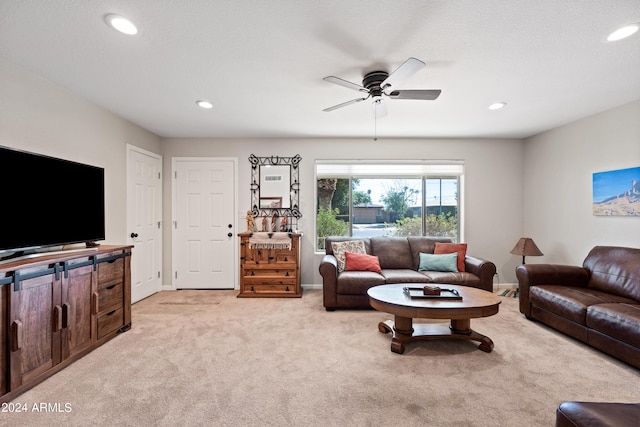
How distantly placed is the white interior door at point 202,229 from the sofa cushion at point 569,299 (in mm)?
4051

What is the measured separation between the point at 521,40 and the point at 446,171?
2.96 m

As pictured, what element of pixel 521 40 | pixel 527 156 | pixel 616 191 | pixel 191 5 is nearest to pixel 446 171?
pixel 527 156

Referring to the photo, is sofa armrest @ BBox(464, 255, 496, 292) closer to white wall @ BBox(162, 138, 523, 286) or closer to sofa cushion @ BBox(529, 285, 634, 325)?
sofa cushion @ BBox(529, 285, 634, 325)

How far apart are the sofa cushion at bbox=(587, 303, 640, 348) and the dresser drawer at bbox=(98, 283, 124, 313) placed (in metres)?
4.37

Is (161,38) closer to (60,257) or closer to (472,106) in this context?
(60,257)

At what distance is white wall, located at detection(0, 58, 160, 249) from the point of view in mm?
2371

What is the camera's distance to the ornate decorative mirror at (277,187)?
475 cm

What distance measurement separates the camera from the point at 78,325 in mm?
2420

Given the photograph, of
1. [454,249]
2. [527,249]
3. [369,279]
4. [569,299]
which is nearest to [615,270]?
[569,299]

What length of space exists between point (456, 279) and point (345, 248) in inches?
59.0

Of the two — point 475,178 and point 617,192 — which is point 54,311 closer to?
point 475,178

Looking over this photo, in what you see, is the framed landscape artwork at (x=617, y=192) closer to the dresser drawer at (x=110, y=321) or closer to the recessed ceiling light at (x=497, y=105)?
the recessed ceiling light at (x=497, y=105)

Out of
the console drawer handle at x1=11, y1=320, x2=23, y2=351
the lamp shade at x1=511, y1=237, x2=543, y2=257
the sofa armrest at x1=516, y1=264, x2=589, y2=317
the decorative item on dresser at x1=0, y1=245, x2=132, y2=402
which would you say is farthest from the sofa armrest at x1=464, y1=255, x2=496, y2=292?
the console drawer handle at x1=11, y1=320, x2=23, y2=351

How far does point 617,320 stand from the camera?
2334 millimetres
